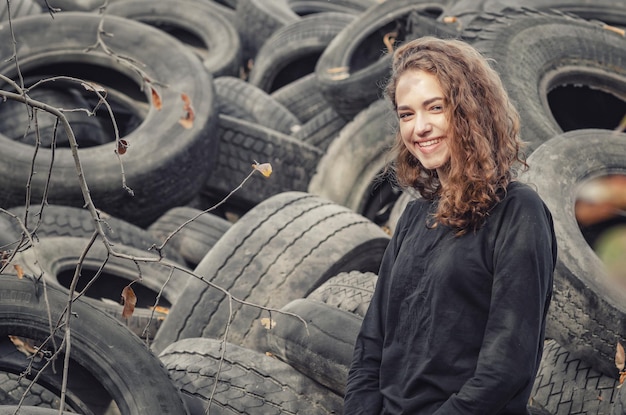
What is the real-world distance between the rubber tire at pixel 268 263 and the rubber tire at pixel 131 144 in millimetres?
1411

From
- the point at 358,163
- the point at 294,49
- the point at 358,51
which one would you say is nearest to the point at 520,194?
the point at 358,163

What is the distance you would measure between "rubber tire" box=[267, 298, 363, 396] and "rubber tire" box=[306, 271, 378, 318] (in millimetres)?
144

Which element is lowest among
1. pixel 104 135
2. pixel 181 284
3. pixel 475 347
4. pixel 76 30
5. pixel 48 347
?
pixel 475 347

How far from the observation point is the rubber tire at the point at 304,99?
26.3 ft

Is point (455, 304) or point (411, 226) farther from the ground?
point (411, 226)

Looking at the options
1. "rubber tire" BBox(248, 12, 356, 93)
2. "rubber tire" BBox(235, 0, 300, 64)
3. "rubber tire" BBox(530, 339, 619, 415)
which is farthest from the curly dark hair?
"rubber tire" BBox(235, 0, 300, 64)

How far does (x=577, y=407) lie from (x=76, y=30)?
445 cm

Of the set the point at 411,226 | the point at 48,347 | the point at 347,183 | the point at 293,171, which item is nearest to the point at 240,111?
the point at 293,171

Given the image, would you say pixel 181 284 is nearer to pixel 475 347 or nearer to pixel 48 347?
pixel 48 347

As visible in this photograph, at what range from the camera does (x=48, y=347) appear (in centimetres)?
358

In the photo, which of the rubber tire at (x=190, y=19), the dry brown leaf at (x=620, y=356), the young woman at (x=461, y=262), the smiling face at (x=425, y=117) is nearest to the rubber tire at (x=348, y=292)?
the dry brown leaf at (x=620, y=356)

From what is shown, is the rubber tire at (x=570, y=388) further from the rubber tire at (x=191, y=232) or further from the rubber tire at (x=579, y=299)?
the rubber tire at (x=191, y=232)

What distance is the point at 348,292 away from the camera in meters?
3.94

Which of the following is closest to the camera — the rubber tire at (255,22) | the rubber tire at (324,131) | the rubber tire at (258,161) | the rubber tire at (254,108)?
the rubber tire at (258,161)
